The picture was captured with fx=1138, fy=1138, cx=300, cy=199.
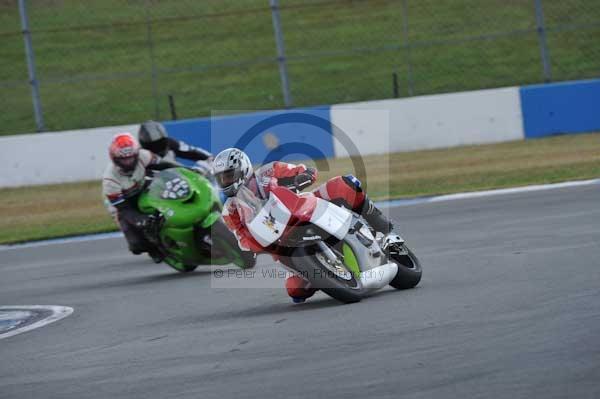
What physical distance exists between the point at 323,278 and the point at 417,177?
957 centimetres

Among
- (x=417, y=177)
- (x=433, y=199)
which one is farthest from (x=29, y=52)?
(x=433, y=199)

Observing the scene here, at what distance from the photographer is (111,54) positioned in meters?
25.4

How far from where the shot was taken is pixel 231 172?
8.38 m

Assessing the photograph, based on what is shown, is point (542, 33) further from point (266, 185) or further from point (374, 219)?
point (266, 185)

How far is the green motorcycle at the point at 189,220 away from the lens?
35.8 ft

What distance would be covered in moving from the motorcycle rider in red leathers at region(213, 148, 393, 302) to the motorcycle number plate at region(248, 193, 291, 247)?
0.45ft

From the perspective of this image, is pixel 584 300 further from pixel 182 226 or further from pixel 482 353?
pixel 182 226

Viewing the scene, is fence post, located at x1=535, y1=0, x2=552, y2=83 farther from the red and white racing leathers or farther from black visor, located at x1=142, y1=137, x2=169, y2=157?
the red and white racing leathers

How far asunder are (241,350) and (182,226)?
4.15 metres

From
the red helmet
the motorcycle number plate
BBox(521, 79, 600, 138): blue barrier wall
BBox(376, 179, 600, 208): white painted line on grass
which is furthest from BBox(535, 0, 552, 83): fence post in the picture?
the motorcycle number plate

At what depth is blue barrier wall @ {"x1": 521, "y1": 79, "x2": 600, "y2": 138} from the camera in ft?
63.1

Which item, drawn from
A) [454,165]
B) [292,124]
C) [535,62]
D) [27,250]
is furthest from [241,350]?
[535,62]

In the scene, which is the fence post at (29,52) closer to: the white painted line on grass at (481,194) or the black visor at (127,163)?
the white painted line on grass at (481,194)

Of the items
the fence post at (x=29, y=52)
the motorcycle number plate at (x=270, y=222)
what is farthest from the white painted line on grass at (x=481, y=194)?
the fence post at (x=29, y=52)
